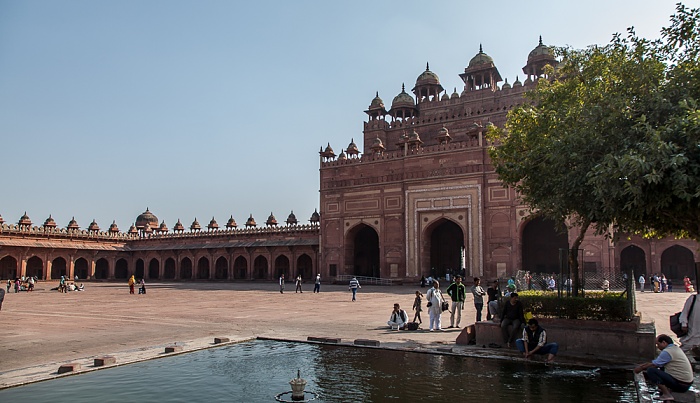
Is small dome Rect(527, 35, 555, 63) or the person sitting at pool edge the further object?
small dome Rect(527, 35, 555, 63)

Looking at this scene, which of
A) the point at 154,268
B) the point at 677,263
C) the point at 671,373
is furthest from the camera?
the point at 154,268

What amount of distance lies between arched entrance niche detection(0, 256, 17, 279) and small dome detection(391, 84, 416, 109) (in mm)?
31202

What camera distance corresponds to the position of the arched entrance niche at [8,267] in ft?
137

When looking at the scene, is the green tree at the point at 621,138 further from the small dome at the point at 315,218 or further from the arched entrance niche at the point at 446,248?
the small dome at the point at 315,218

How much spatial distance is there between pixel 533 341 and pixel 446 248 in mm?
29017

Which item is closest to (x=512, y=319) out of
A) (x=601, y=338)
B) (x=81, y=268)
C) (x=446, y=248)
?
(x=601, y=338)

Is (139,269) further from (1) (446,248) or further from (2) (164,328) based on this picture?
(2) (164,328)

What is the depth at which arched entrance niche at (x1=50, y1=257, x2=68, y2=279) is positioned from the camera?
45562mm

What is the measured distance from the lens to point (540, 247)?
33969 millimetres

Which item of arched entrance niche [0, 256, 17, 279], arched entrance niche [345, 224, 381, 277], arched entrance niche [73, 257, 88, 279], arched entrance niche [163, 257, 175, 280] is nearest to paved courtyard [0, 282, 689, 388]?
arched entrance niche [345, 224, 381, 277]

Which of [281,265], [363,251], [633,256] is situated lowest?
[281,265]

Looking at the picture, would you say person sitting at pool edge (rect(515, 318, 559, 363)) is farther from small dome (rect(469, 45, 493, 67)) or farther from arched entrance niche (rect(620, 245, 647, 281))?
small dome (rect(469, 45, 493, 67))

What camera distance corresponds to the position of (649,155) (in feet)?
23.8

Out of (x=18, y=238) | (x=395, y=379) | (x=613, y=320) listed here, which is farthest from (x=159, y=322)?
(x=18, y=238)
